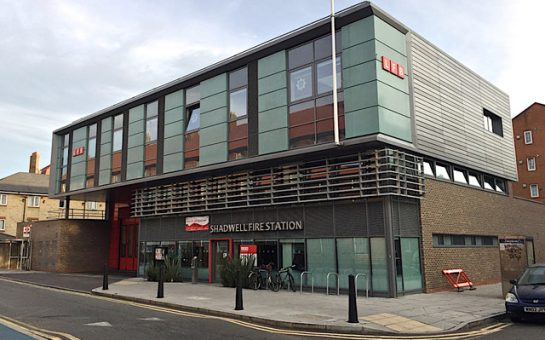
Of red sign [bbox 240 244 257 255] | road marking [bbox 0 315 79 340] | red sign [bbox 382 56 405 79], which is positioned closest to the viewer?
road marking [bbox 0 315 79 340]

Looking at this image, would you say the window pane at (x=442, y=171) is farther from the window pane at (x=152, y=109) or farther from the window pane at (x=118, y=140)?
the window pane at (x=118, y=140)

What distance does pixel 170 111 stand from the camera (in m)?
24.5

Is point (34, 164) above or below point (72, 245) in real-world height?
above

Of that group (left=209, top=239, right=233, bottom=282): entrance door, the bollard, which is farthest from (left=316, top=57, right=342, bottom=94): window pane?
the bollard

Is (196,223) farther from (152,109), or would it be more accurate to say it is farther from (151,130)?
(152,109)

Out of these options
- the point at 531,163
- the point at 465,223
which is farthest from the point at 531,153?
the point at 465,223

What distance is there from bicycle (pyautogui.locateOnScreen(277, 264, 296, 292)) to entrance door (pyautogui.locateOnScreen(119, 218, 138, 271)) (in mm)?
18169

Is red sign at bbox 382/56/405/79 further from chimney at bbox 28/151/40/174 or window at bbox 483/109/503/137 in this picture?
chimney at bbox 28/151/40/174

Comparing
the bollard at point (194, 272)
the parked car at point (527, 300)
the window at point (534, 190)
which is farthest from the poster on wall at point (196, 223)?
the window at point (534, 190)

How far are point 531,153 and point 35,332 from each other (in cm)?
4672

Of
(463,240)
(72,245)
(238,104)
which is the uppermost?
(238,104)

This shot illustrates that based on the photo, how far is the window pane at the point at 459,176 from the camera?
67.8ft

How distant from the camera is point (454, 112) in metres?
20.6

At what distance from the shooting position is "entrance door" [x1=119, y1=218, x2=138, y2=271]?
33.7 m
